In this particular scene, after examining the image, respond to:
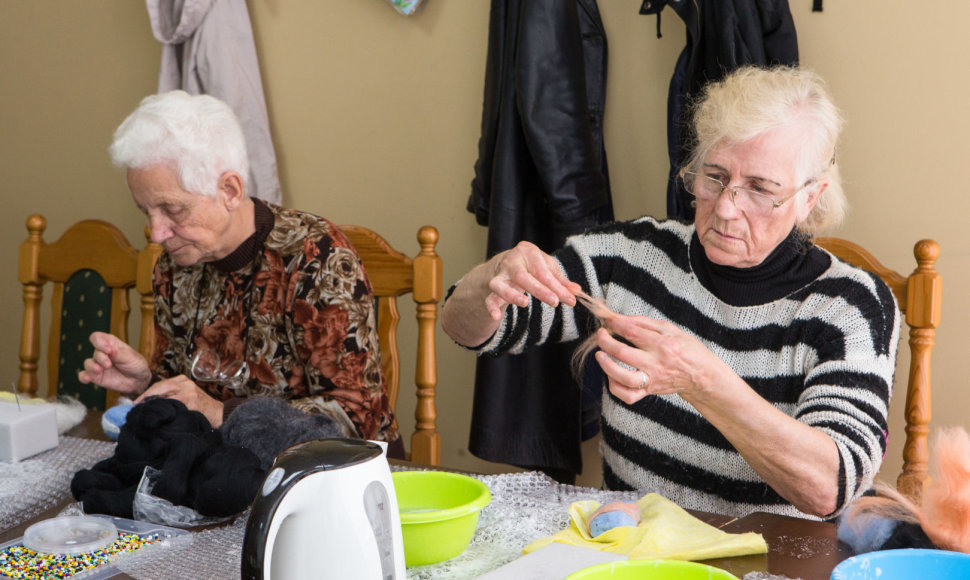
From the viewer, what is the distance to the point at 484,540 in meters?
1.04

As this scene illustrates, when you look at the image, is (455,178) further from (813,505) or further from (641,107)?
(813,505)

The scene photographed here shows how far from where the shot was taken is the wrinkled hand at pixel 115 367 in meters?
1.69

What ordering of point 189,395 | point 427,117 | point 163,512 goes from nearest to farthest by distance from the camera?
1. point 163,512
2. point 189,395
3. point 427,117

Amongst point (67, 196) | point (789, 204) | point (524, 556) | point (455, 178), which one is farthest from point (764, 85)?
point (67, 196)

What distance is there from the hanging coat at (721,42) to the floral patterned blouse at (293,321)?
76 centimetres

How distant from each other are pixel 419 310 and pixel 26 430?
0.77 m

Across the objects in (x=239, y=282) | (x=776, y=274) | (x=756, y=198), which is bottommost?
(x=239, y=282)

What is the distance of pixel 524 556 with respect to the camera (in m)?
0.93

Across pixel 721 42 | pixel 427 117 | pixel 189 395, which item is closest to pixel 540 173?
pixel 721 42

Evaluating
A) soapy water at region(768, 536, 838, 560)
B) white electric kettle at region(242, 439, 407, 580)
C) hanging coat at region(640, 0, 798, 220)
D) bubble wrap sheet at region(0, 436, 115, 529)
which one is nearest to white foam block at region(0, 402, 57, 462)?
bubble wrap sheet at region(0, 436, 115, 529)

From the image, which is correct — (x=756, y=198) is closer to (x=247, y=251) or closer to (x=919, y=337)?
(x=919, y=337)

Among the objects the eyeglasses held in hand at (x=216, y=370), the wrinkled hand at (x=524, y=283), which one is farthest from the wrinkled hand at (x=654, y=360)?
the eyeglasses held in hand at (x=216, y=370)

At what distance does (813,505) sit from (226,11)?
7.63ft

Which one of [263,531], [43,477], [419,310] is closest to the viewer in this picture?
[263,531]
